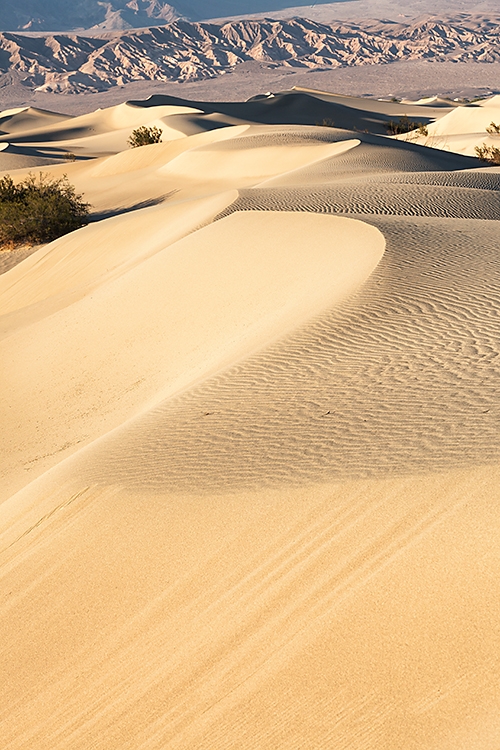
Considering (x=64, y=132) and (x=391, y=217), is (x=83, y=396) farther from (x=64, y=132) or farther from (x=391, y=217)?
(x=64, y=132)

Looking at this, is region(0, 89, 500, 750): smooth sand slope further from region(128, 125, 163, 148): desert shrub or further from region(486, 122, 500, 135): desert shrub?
region(128, 125, 163, 148): desert shrub

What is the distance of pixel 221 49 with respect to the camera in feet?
470

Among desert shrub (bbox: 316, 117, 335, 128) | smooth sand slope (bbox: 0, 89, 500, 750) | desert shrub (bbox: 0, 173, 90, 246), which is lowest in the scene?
desert shrub (bbox: 316, 117, 335, 128)

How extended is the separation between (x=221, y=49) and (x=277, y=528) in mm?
148751

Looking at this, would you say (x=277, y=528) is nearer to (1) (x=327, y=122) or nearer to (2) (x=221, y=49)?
(1) (x=327, y=122)

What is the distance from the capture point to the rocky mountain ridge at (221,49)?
130625 millimetres

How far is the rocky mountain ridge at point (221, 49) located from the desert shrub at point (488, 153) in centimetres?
10140

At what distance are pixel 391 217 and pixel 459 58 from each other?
123139mm

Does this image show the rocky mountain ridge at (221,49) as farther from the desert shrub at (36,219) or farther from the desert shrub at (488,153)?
the desert shrub at (36,219)

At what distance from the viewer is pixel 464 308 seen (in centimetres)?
777

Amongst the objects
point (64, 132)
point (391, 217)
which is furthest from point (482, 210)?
point (64, 132)

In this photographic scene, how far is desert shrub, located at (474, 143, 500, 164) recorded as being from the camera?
28656mm

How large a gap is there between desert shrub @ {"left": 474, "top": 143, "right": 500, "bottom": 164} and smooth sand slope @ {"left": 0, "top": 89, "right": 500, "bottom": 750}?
65.0 feet

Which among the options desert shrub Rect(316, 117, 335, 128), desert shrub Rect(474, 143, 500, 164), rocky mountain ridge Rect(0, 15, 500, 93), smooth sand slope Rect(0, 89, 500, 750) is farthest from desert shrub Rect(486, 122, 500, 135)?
rocky mountain ridge Rect(0, 15, 500, 93)
